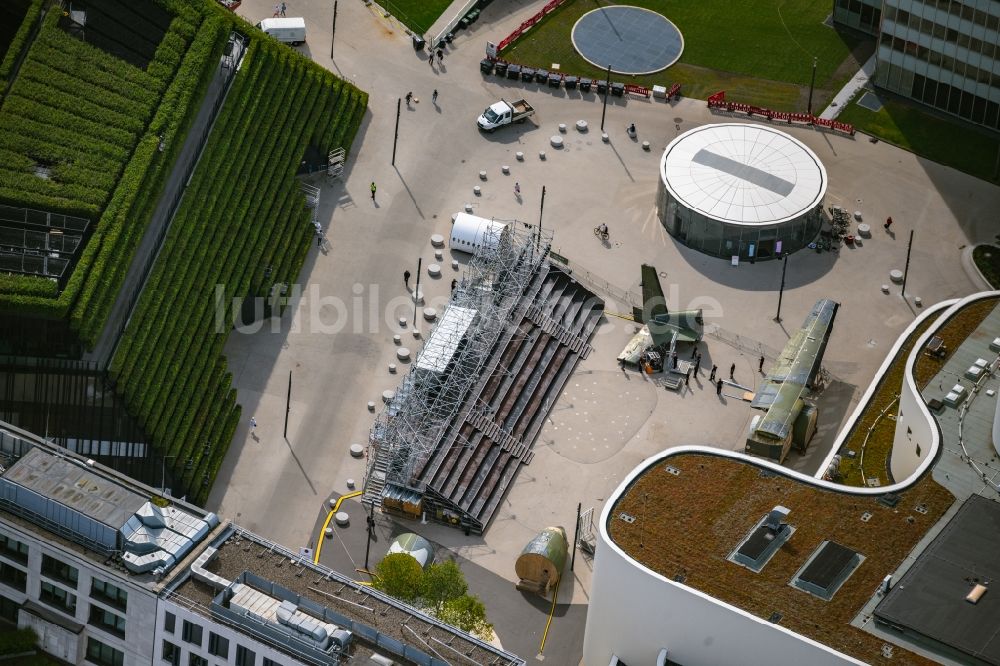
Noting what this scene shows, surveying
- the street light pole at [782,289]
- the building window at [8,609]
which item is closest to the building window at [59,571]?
the building window at [8,609]

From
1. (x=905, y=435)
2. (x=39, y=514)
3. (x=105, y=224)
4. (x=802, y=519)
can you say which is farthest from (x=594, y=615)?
(x=105, y=224)

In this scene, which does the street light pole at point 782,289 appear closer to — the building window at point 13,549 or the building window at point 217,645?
the building window at point 217,645

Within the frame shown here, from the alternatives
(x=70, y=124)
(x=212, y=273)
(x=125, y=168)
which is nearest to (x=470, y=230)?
(x=212, y=273)

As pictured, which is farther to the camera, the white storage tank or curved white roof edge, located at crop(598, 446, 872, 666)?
the white storage tank

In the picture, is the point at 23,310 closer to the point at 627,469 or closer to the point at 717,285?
the point at 627,469

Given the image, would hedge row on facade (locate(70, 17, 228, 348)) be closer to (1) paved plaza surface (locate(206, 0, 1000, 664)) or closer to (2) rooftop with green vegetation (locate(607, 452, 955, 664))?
(1) paved plaza surface (locate(206, 0, 1000, 664))

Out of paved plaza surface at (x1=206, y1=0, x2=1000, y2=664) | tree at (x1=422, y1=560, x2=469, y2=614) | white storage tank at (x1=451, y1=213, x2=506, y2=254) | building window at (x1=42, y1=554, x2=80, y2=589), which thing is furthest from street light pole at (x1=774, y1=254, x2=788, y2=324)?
building window at (x1=42, y1=554, x2=80, y2=589)
